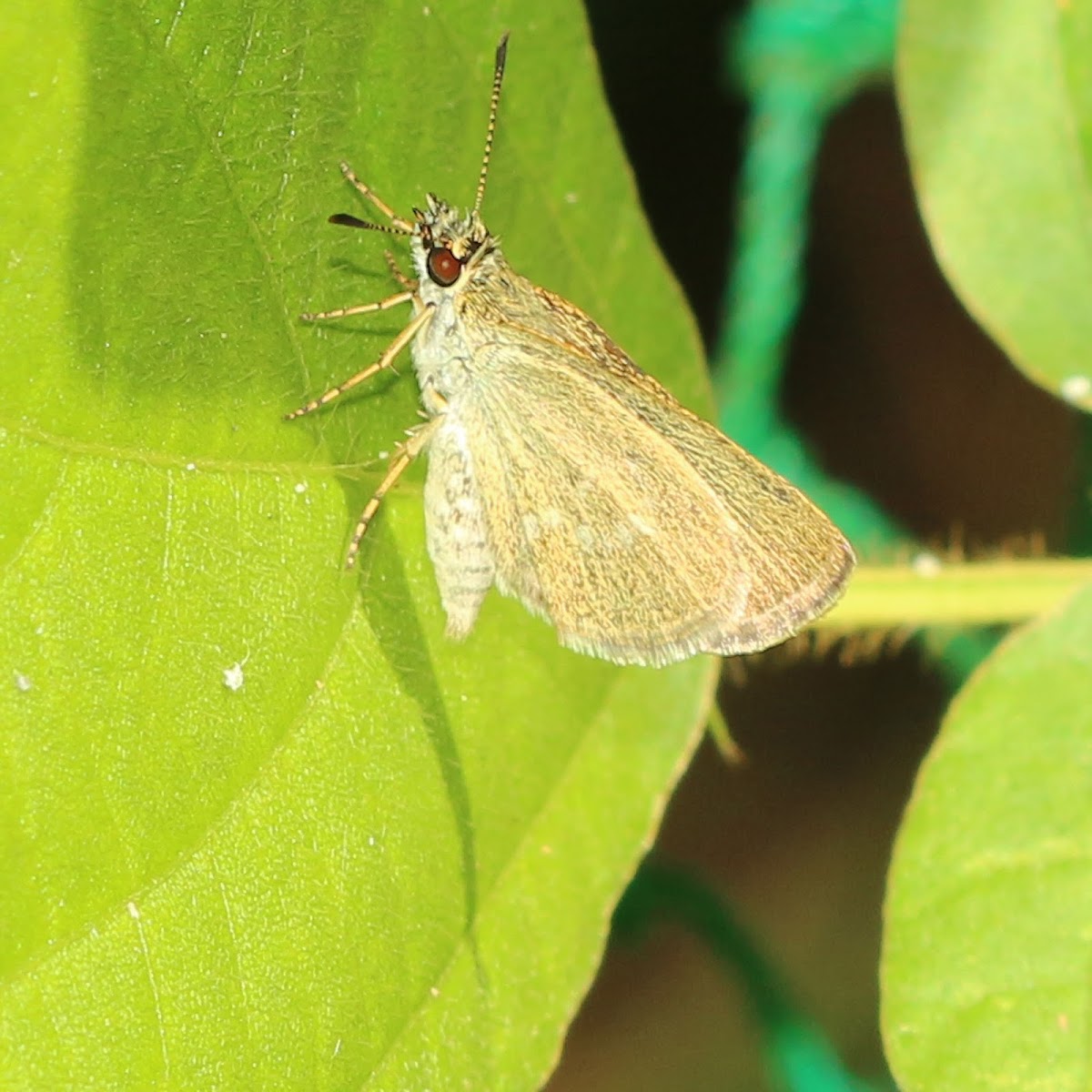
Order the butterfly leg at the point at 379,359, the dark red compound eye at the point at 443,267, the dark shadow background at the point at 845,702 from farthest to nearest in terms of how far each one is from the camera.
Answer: the dark shadow background at the point at 845,702 → the dark red compound eye at the point at 443,267 → the butterfly leg at the point at 379,359

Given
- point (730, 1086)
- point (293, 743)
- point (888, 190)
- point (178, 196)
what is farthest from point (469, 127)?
point (730, 1086)

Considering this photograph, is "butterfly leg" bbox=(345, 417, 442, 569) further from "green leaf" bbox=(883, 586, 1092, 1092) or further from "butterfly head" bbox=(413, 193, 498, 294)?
"green leaf" bbox=(883, 586, 1092, 1092)

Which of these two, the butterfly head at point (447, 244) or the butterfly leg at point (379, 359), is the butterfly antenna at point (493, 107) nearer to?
the butterfly head at point (447, 244)

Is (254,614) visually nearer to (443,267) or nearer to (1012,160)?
(443,267)

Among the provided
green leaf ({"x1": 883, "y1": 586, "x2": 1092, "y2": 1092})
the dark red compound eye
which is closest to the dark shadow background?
green leaf ({"x1": 883, "y1": 586, "x2": 1092, "y2": 1092})

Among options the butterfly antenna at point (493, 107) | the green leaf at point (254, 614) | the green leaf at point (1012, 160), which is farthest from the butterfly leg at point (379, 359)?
the green leaf at point (1012, 160)

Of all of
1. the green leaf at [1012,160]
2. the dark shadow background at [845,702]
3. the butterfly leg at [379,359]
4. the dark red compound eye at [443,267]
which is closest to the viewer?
the butterfly leg at [379,359]

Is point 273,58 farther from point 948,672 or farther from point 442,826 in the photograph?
point 948,672
